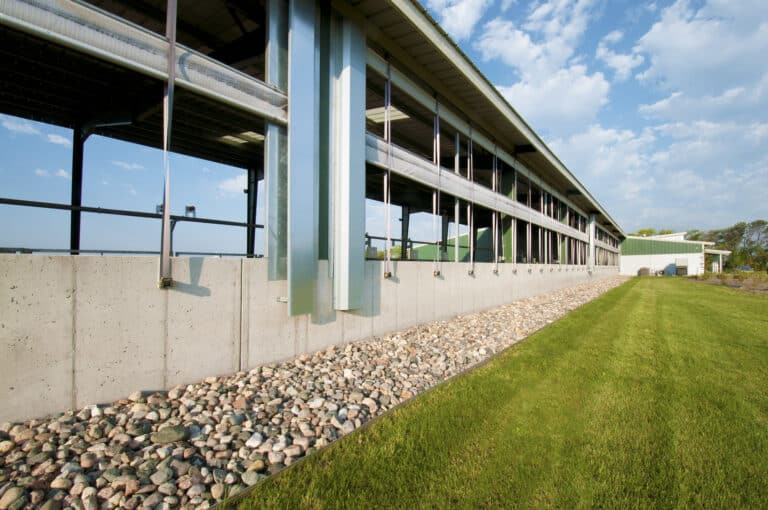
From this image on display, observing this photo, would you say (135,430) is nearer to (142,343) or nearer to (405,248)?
(142,343)

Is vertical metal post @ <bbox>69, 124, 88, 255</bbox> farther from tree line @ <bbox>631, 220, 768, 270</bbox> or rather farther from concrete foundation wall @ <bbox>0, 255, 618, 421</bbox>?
tree line @ <bbox>631, 220, 768, 270</bbox>

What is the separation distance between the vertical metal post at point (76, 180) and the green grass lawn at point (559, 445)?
7336mm

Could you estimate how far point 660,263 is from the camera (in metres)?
52.1

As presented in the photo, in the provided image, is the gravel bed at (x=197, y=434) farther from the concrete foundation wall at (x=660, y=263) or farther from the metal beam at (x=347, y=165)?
the concrete foundation wall at (x=660, y=263)

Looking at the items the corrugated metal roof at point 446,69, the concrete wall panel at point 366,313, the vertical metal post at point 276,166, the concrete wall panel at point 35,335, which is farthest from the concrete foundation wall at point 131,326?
the corrugated metal roof at point 446,69

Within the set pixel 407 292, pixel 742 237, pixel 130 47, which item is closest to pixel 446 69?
pixel 407 292

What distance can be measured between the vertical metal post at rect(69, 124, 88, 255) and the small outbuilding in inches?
2534

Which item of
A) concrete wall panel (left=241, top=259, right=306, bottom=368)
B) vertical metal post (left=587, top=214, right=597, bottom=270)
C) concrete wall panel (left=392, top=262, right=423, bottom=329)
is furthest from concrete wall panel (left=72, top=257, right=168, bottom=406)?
vertical metal post (left=587, top=214, right=597, bottom=270)

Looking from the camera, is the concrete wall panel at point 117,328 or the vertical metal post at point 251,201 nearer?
the concrete wall panel at point 117,328

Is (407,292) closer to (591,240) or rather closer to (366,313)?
(366,313)

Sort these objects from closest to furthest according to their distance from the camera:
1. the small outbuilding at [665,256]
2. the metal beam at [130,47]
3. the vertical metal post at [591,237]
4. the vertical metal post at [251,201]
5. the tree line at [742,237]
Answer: the metal beam at [130,47] < the vertical metal post at [251,201] < the vertical metal post at [591,237] < the small outbuilding at [665,256] < the tree line at [742,237]

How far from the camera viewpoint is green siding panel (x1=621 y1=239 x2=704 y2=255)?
50.3m

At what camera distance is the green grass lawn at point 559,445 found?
8.35 ft

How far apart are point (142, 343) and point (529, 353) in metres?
5.95
